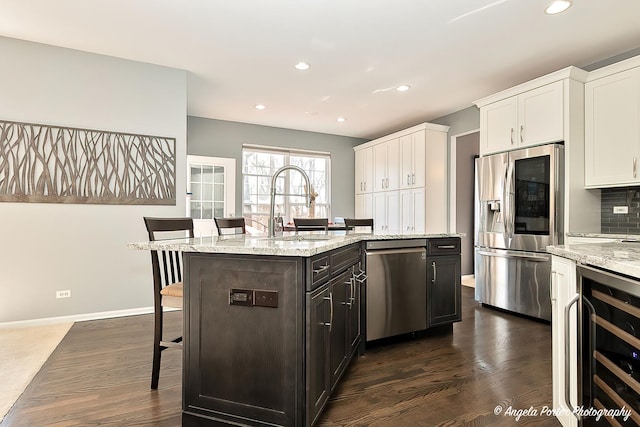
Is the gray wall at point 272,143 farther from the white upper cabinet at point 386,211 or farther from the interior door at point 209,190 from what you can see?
the white upper cabinet at point 386,211

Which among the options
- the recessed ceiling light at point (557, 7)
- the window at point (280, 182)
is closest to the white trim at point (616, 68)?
the recessed ceiling light at point (557, 7)

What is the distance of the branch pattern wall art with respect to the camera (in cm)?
329

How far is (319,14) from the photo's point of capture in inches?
111

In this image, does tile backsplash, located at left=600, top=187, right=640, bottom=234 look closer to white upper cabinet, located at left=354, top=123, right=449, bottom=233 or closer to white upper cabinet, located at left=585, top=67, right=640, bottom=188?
white upper cabinet, located at left=585, top=67, right=640, bottom=188

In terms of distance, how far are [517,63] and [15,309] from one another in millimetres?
5546

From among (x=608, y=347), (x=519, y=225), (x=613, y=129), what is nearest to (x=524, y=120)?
(x=613, y=129)

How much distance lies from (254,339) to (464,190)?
200 inches

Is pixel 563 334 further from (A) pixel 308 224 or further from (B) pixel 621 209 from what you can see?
(B) pixel 621 209

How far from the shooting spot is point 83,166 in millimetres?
3535

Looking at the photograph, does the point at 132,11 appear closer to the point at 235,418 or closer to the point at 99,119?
the point at 99,119

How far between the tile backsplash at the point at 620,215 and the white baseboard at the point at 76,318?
192 inches

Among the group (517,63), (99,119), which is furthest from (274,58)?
(517,63)

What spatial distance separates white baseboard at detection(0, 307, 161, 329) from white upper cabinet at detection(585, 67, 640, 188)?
4.77m

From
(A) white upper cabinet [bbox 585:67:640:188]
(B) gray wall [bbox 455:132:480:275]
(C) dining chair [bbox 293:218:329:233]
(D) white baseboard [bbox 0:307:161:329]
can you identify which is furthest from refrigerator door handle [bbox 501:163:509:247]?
(D) white baseboard [bbox 0:307:161:329]
